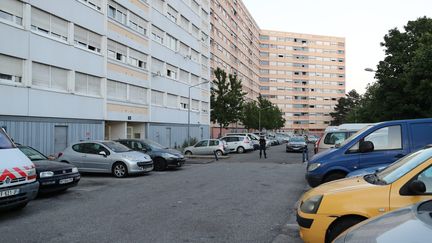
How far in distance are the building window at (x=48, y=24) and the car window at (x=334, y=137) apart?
52.2ft

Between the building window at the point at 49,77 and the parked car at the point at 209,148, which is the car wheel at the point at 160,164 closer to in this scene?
the building window at the point at 49,77

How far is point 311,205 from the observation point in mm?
5070

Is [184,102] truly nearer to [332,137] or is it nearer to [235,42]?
[332,137]

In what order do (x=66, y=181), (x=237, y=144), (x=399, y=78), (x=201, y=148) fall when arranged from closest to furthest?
(x=66, y=181)
(x=201, y=148)
(x=237, y=144)
(x=399, y=78)

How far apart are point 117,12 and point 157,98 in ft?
31.4

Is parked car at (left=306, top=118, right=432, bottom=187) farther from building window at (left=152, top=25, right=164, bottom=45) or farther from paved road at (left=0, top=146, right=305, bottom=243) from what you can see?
building window at (left=152, top=25, right=164, bottom=45)

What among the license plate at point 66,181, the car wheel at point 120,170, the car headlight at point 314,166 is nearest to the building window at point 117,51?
the car wheel at point 120,170

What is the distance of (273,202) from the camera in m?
9.54

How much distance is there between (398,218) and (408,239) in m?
0.50

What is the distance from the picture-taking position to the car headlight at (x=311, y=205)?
496 centimetres

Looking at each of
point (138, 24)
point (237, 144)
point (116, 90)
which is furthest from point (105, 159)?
point (138, 24)

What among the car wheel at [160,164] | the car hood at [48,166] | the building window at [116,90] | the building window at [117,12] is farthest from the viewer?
the building window at [117,12]

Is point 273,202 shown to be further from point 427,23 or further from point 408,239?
point 427,23

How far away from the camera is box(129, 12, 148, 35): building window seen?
32.6 metres
